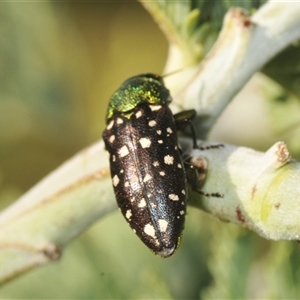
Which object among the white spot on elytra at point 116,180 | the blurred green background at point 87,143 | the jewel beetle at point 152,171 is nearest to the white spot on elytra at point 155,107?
the jewel beetle at point 152,171

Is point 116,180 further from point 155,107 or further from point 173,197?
point 155,107

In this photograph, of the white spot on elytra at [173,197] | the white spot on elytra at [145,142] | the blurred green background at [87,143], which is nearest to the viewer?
the white spot on elytra at [173,197]

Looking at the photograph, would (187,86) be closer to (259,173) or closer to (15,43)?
(259,173)

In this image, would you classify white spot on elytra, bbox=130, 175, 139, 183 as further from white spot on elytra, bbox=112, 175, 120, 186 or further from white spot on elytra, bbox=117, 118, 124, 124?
white spot on elytra, bbox=117, 118, 124, 124

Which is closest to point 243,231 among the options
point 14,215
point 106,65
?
point 14,215

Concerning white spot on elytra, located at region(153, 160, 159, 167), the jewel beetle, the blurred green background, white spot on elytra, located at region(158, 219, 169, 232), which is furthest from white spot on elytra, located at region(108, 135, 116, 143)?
the blurred green background

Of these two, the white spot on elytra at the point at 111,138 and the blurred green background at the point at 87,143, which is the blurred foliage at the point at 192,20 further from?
the blurred green background at the point at 87,143

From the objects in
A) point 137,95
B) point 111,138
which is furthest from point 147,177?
point 137,95
